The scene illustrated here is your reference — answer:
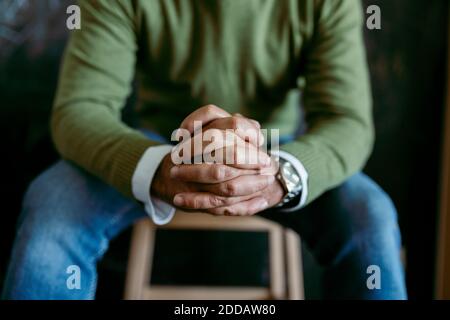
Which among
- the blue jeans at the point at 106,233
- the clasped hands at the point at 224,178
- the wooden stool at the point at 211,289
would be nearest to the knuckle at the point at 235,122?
the clasped hands at the point at 224,178

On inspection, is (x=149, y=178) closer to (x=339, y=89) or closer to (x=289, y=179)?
(x=289, y=179)

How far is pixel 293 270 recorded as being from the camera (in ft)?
2.89

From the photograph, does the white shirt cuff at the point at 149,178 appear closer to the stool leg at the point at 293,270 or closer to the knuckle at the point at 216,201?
the knuckle at the point at 216,201

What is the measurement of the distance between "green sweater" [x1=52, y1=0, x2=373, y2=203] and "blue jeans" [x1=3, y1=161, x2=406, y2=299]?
49mm

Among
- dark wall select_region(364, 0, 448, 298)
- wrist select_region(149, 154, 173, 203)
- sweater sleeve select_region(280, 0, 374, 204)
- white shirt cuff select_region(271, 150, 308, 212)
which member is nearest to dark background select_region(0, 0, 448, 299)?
dark wall select_region(364, 0, 448, 298)

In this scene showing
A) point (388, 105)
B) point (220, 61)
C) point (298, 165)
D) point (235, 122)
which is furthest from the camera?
point (388, 105)

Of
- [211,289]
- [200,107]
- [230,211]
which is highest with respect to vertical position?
[200,107]

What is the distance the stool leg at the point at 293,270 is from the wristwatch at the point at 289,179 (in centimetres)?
37

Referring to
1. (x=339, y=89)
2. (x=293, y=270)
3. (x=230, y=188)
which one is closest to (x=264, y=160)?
(x=230, y=188)

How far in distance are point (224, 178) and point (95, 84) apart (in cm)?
28

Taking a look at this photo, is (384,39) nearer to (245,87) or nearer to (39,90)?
(245,87)

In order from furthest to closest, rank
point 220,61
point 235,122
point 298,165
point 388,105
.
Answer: point 388,105
point 220,61
point 298,165
point 235,122

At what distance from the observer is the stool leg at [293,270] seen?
86 centimetres
